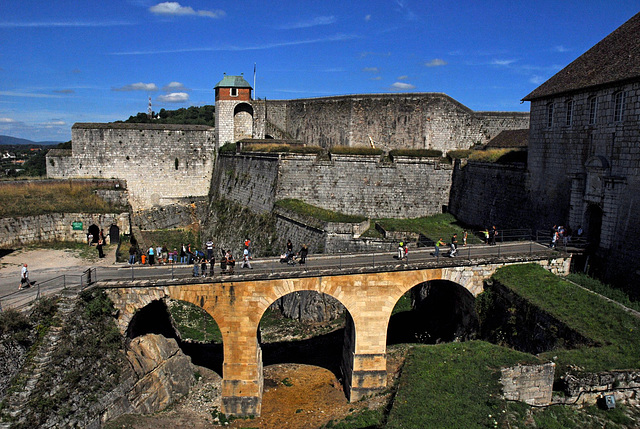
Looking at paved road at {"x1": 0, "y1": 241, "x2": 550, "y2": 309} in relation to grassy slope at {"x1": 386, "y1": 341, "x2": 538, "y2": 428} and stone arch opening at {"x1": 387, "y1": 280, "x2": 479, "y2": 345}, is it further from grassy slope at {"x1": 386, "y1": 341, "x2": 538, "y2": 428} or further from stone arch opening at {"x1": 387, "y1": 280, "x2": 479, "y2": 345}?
grassy slope at {"x1": 386, "y1": 341, "x2": 538, "y2": 428}

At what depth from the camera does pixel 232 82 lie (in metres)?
39.5

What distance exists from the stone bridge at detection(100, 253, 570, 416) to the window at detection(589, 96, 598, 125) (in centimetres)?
703

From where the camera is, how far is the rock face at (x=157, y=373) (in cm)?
1786

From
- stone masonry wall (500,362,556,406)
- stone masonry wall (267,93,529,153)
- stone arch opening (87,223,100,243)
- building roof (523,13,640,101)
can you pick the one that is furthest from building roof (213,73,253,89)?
stone masonry wall (500,362,556,406)

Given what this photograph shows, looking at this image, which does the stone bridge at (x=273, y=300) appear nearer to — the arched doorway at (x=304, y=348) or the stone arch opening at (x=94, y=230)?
the arched doorway at (x=304, y=348)

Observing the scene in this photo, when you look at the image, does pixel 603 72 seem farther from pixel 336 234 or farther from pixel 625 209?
pixel 336 234

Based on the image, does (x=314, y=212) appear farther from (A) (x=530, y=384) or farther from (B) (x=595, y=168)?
(A) (x=530, y=384)

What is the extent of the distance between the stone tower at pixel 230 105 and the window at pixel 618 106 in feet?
91.4

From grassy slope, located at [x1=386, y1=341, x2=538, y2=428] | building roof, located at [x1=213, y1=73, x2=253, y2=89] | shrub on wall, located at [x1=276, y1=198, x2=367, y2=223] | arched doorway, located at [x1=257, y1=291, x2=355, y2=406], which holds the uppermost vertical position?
building roof, located at [x1=213, y1=73, x2=253, y2=89]

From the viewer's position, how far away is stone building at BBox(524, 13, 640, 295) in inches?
711

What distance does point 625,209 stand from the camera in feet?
60.1

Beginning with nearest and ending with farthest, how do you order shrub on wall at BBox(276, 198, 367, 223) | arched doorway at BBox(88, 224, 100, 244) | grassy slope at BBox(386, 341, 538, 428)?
grassy slope at BBox(386, 341, 538, 428), shrub on wall at BBox(276, 198, 367, 223), arched doorway at BBox(88, 224, 100, 244)

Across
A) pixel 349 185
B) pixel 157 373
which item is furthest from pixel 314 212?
pixel 157 373

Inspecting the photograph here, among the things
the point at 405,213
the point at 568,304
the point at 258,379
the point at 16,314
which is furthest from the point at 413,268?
the point at 16,314
